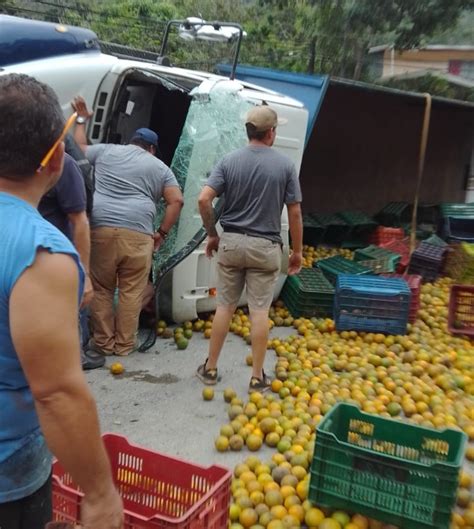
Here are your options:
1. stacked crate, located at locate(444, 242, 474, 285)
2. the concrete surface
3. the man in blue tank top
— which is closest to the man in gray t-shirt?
the concrete surface

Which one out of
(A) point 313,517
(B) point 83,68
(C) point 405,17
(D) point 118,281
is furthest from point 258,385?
(C) point 405,17

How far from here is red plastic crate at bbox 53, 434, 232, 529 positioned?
2.44 meters

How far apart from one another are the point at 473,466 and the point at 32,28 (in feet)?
15.5

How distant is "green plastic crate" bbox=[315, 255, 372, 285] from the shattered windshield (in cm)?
250

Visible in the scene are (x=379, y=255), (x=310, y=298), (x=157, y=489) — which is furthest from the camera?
(x=379, y=255)

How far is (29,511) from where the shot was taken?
186 centimetres

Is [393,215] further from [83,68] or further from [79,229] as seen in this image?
[79,229]

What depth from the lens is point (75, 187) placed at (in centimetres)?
398

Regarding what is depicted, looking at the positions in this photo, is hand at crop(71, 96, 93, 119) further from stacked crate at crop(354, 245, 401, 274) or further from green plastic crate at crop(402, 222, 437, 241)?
green plastic crate at crop(402, 222, 437, 241)

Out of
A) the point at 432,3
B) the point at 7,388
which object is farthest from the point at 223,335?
the point at 432,3

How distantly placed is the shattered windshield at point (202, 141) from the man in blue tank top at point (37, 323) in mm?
4093

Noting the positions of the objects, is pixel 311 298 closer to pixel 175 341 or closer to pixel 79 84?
pixel 175 341

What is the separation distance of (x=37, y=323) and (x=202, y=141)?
4488 millimetres

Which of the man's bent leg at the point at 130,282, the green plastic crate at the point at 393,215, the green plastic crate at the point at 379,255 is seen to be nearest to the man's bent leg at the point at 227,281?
the man's bent leg at the point at 130,282
